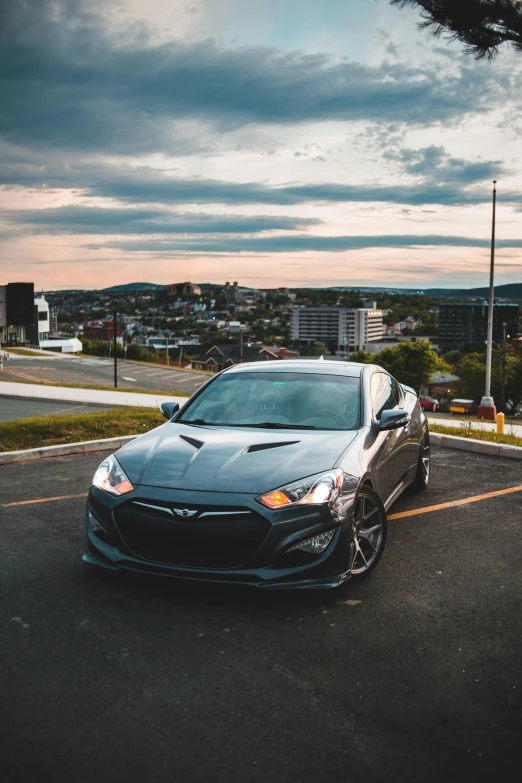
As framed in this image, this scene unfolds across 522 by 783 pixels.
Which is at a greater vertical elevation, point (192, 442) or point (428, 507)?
point (192, 442)

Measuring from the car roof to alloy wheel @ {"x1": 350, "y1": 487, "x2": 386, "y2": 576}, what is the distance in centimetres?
152

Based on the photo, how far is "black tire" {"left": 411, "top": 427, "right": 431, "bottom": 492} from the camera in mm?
7323

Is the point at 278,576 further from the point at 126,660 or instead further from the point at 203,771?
the point at 203,771

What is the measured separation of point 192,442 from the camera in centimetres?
514

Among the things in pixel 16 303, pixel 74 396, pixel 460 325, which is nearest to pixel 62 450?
pixel 74 396

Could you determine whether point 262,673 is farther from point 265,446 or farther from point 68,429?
point 68,429

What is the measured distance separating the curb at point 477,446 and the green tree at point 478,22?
16.1 ft

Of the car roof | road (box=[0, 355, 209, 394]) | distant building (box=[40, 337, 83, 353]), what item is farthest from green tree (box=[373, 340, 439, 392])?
the car roof

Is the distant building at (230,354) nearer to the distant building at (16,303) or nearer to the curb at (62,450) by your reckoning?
the distant building at (16,303)

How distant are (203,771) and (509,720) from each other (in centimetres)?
141

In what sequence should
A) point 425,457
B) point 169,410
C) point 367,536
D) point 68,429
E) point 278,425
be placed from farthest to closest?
point 68,429 → point 425,457 → point 169,410 → point 278,425 → point 367,536

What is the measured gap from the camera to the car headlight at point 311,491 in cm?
433

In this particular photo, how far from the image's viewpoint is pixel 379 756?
2914mm

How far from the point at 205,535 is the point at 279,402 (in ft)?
5.96
